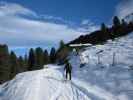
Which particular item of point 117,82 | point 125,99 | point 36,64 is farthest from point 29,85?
point 36,64

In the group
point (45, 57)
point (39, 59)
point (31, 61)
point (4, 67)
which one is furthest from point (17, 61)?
point (4, 67)

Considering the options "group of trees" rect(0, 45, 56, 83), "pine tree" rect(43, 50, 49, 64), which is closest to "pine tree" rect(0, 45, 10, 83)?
"group of trees" rect(0, 45, 56, 83)

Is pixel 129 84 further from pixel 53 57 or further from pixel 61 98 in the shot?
pixel 53 57

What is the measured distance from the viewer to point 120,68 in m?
26.9

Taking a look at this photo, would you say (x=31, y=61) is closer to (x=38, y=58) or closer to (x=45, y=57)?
(x=38, y=58)

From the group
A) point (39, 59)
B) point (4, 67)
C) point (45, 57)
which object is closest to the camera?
point (4, 67)

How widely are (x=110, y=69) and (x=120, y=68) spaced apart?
1.53 meters

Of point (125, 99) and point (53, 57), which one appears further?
point (53, 57)

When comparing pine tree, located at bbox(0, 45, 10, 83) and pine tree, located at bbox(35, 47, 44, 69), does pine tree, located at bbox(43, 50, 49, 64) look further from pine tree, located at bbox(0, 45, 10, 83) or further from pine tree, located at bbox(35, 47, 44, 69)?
pine tree, located at bbox(0, 45, 10, 83)

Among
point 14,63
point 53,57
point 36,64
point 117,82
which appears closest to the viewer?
point 117,82

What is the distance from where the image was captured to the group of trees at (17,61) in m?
55.9

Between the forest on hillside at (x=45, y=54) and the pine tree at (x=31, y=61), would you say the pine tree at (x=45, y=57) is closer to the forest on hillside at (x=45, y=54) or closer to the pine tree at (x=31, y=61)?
the forest on hillside at (x=45, y=54)

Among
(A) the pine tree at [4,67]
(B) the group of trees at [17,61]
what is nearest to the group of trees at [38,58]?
(B) the group of trees at [17,61]

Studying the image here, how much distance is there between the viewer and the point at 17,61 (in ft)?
295
